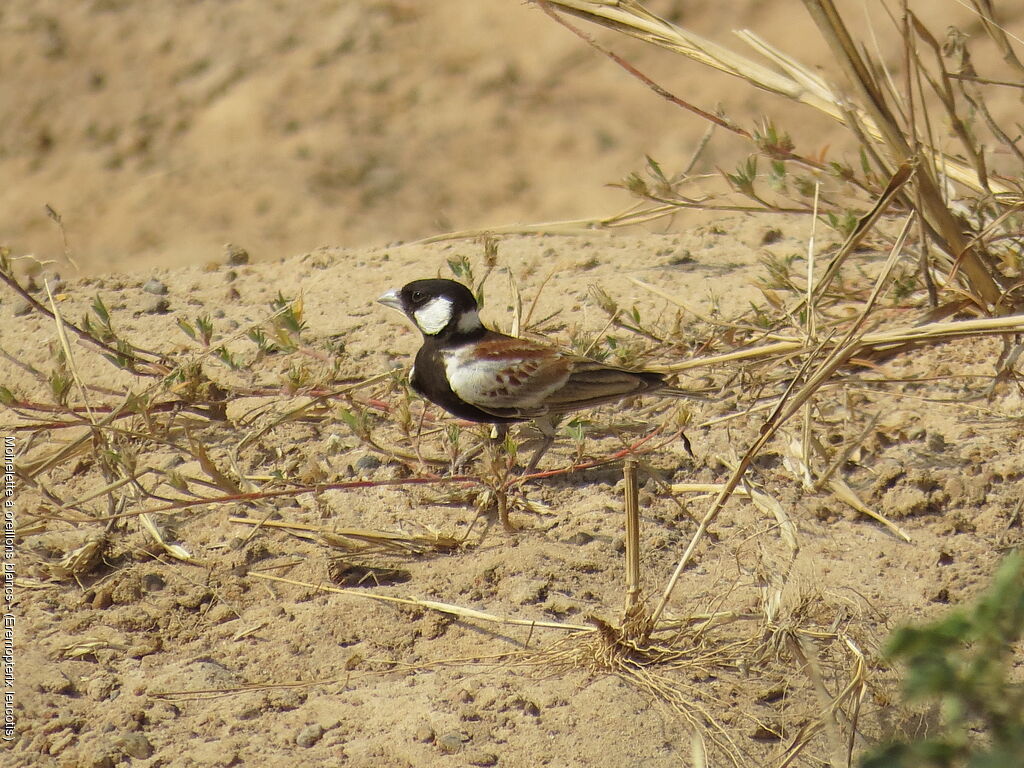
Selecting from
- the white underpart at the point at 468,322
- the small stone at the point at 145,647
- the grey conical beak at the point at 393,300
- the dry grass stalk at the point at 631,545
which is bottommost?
the small stone at the point at 145,647

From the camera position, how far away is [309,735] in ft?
8.82

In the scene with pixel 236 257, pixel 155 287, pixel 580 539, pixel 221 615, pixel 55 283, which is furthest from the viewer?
pixel 236 257

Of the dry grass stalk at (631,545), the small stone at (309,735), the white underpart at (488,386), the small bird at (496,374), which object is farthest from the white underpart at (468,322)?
the small stone at (309,735)

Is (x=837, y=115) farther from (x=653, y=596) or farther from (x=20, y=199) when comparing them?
(x=20, y=199)

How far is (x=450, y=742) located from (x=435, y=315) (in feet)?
5.63

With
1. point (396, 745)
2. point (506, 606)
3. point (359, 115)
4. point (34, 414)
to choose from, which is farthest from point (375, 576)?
point (359, 115)

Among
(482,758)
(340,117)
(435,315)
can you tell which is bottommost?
(482,758)

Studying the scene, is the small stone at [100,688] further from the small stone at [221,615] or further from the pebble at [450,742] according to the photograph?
the pebble at [450,742]

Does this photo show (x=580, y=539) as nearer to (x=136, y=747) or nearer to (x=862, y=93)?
(x=136, y=747)

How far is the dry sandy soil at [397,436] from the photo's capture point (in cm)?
279

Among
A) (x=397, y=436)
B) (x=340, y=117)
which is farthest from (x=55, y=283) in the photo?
(x=397, y=436)

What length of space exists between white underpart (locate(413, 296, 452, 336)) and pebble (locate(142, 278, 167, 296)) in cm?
162

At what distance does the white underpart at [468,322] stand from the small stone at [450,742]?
164 cm

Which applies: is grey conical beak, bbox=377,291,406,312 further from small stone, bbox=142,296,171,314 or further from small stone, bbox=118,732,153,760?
small stone, bbox=118,732,153,760
